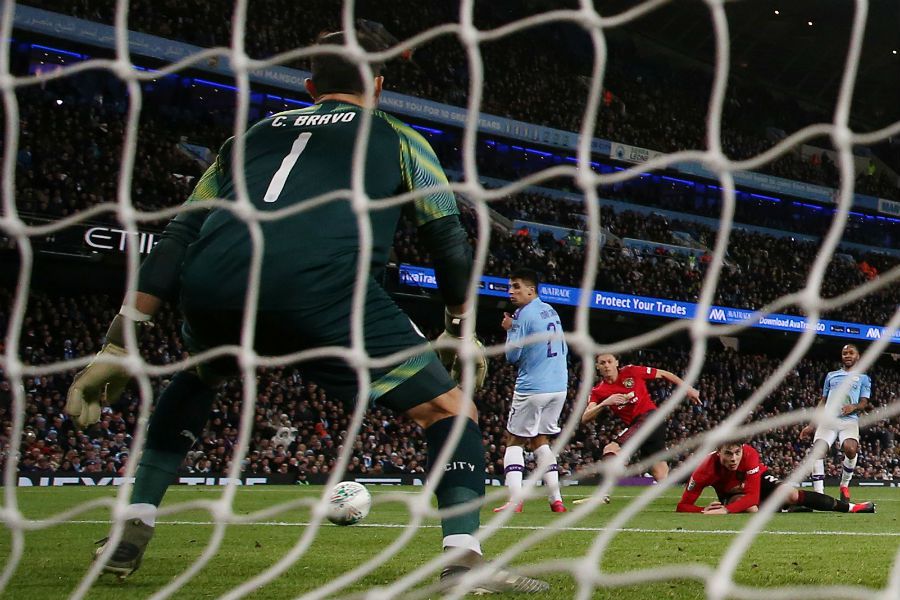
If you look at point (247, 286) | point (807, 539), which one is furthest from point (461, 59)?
point (247, 286)

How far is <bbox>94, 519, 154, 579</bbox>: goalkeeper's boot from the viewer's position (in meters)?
3.37

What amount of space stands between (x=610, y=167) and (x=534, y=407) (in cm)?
2281

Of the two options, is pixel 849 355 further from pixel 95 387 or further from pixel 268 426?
Answer: pixel 268 426

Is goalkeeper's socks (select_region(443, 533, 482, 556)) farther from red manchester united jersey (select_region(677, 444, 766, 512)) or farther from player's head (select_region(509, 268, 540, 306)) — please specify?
red manchester united jersey (select_region(677, 444, 766, 512))

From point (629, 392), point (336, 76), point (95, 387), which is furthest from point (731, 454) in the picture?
point (95, 387)

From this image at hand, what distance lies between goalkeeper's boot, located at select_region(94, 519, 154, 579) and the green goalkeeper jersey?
964 millimetres

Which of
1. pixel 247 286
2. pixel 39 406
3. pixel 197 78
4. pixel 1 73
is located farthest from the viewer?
pixel 197 78

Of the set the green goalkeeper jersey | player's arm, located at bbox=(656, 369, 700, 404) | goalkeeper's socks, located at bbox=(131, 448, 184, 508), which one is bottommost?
goalkeeper's socks, located at bbox=(131, 448, 184, 508)

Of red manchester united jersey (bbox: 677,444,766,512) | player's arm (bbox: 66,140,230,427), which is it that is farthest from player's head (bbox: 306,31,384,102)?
red manchester united jersey (bbox: 677,444,766,512)

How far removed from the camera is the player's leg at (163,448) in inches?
135

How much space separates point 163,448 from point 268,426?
43.3 ft

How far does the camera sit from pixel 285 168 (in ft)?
9.69

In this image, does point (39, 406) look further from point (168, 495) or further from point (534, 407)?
point (534, 407)

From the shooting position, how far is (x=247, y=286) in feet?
9.31
